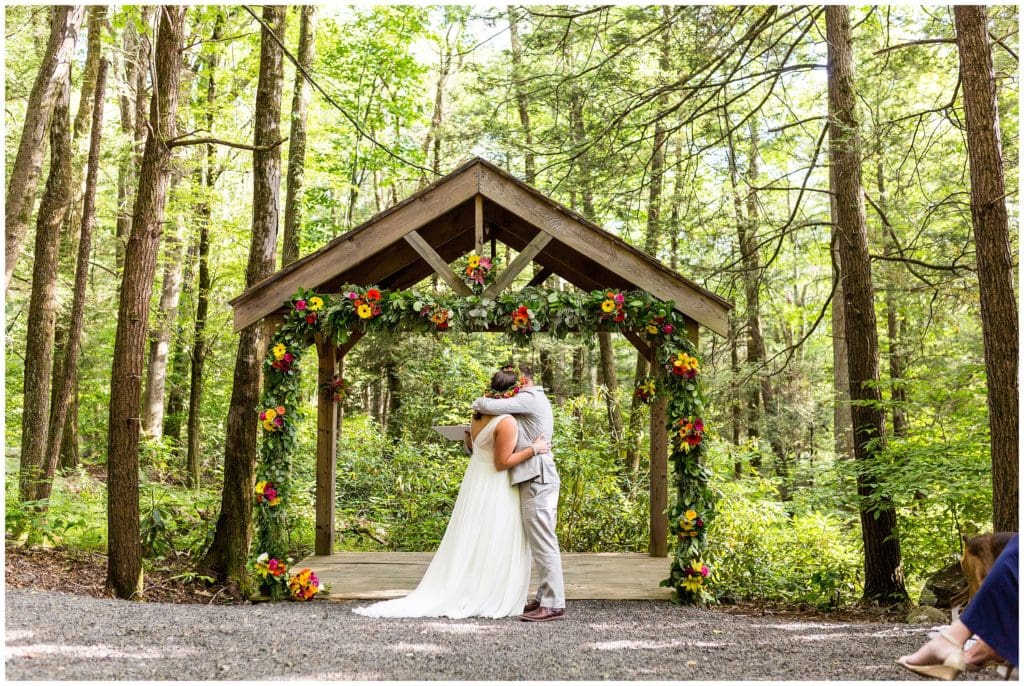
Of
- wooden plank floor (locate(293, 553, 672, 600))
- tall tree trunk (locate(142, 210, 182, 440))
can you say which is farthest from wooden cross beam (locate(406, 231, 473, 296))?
tall tree trunk (locate(142, 210, 182, 440))

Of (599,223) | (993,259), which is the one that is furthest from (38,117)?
(993,259)

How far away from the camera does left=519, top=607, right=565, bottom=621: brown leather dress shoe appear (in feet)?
19.6

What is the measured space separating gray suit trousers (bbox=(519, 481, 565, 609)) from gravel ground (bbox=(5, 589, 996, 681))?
0.26 meters

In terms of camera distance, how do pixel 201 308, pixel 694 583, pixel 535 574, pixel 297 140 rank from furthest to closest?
pixel 201 308
pixel 297 140
pixel 535 574
pixel 694 583

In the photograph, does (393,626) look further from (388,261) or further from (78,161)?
(78,161)

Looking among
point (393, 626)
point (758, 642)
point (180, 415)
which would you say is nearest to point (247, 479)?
point (393, 626)

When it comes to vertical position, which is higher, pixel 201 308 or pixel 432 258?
pixel 201 308

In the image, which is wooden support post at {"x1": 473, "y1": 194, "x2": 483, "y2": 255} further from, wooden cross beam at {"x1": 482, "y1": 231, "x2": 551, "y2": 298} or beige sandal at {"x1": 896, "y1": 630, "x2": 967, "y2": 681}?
beige sandal at {"x1": 896, "y1": 630, "x2": 967, "y2": 681}

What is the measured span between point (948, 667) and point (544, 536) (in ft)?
9.62

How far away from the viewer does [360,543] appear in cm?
1089

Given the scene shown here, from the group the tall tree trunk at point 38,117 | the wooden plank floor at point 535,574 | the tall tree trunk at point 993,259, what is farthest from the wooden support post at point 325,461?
the tall tree trunk at point 993,259

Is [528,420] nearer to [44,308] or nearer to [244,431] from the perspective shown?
[244,431]

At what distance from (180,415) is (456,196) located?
12.8 m

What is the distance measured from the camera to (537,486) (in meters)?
6.29
